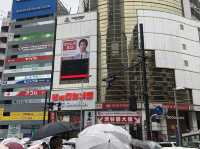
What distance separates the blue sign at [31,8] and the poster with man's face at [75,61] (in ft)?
34.5

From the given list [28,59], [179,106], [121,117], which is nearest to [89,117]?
[179,106]

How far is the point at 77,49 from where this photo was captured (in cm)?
5500

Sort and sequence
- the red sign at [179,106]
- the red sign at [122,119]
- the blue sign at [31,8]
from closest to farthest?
the red sign at [122,119] < the red sign at [179,106] < the blue sign at [31,8]

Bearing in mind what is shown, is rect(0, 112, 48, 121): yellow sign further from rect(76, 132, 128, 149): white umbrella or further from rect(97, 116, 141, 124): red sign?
rect(76, 132, 128, 149): white umbrella

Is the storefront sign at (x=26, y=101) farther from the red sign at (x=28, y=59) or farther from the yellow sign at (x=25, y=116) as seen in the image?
the red sign at (x=28, y=59)

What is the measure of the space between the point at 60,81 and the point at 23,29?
15.7 m

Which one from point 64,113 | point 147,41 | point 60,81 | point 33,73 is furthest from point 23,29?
point 147,41

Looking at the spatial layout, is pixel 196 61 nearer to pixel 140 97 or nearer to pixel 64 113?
pixel 140 97

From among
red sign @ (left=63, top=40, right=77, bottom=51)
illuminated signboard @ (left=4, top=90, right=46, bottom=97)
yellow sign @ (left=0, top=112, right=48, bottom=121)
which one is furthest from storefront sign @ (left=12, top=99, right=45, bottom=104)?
red sign @ (left=63, top=40, right=77, bottom=51)

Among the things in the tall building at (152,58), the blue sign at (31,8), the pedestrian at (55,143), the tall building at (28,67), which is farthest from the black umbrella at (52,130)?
the blue sign at (31,8)

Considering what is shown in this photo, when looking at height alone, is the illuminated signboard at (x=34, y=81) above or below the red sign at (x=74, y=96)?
above

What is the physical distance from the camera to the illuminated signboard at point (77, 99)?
50.5 m

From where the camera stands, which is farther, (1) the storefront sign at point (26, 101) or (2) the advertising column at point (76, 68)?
(1) the storefront sign at point (26, 101)

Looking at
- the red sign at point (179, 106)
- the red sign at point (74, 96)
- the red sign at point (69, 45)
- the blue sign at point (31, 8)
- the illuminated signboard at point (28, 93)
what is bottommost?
the red sign at point (179, 106)
